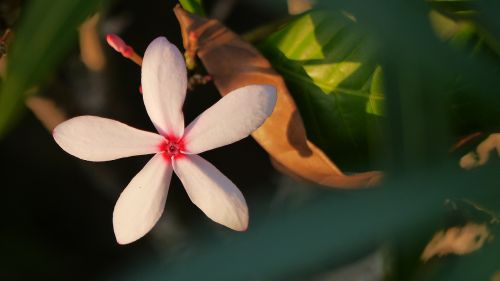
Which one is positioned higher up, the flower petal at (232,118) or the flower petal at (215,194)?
the flower petal at (232,118)

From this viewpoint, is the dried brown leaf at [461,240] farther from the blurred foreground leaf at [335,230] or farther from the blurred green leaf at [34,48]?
the blurred green leaf at [34,48]

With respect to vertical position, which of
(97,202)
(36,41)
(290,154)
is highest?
(36,41)

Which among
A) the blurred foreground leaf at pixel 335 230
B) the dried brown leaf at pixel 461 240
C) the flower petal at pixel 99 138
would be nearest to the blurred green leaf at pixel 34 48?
the flower petal at pixel 99 138

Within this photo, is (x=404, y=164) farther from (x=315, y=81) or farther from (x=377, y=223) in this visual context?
(x=315, y=81)

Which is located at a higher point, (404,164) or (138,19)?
(404,164)

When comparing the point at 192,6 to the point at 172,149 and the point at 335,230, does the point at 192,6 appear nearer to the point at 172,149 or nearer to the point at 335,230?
the point at 172,149

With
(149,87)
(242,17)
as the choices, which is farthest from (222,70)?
(242,17)

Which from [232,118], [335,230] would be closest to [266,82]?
[232,118]

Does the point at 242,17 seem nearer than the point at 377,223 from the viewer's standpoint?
No
